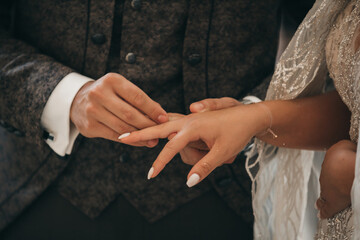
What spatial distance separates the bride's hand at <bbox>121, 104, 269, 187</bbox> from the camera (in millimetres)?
612

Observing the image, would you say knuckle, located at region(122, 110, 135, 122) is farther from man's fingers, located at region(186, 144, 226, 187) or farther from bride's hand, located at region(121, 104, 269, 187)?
man's fingers, located at region(186, 144, 226, 187)

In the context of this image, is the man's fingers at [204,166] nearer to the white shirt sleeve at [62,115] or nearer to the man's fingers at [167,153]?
the man's fingers at [167,153]

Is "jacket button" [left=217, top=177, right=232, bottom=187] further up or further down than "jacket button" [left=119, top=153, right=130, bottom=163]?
further down

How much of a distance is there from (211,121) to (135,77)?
254 mm

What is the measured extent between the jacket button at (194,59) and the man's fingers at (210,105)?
15 centimetres

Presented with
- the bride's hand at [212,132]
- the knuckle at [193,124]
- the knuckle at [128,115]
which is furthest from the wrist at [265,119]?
the knuckle at [128,115]

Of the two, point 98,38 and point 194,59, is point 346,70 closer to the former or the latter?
point 194,59

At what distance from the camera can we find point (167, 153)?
2.01 ft

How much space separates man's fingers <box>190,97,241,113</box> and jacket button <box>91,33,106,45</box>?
259 millimetres

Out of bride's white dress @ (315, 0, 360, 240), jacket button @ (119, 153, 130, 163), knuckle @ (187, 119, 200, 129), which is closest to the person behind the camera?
bride's white dress @ (315, 0, 360, 240)

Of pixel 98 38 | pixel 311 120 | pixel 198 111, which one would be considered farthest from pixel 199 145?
pixel 98 38

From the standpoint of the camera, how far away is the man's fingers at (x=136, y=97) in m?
0.66

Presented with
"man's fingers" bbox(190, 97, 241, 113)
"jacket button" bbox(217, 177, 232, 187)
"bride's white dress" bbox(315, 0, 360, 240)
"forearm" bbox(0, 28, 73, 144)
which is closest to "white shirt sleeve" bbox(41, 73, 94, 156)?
"forearm" bbox(0, 28, 73, 144)

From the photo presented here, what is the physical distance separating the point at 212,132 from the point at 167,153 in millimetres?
81
